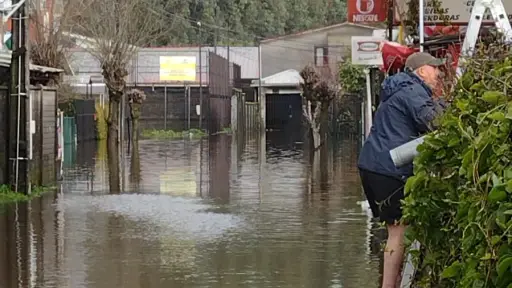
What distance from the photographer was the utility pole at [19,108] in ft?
46.3

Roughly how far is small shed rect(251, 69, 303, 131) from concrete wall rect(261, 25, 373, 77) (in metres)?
2.96

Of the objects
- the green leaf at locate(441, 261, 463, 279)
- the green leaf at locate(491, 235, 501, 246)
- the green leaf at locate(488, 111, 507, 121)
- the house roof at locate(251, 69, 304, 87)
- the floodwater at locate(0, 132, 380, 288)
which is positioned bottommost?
the floodwater at locate(0, 132, 380, 288)

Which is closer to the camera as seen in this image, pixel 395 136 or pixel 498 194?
pixel 498 194

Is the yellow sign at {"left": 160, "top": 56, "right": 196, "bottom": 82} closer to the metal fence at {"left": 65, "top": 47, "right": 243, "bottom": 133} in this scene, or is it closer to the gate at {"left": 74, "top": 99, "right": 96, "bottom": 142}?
the metal fence at {"left": 65, "top": 47, "right": 243, "bottom": 133}

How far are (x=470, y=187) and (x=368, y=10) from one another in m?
10.1


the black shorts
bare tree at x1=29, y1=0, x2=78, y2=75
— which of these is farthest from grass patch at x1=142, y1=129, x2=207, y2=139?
the black shorts

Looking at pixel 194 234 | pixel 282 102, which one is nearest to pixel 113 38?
pixel 282 102

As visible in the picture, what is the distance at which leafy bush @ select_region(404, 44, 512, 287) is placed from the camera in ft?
10.6

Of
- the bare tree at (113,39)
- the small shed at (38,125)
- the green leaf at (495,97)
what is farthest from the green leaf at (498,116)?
the bare tree at (113,39)

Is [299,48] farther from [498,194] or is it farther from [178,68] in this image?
[498,194]

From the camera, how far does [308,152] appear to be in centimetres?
2908

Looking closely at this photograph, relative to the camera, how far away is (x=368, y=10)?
13445 millimetres

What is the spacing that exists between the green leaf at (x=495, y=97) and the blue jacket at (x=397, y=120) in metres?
1.94

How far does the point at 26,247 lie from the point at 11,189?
447 centimetres
